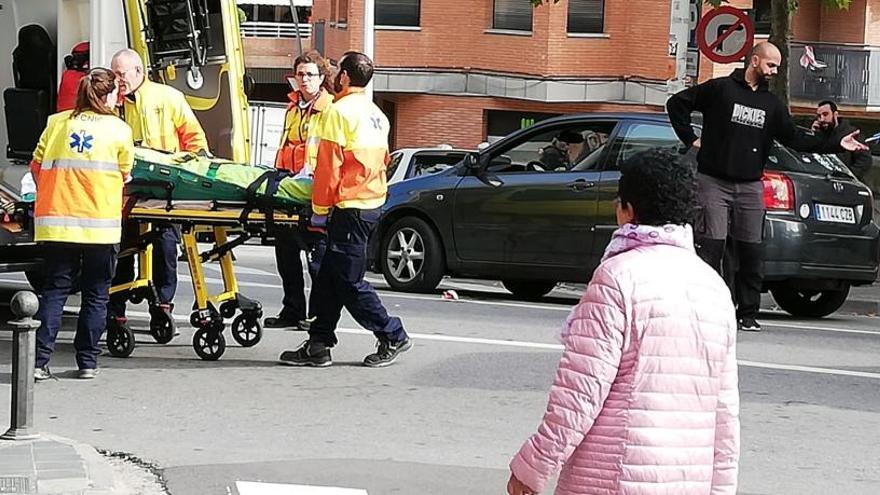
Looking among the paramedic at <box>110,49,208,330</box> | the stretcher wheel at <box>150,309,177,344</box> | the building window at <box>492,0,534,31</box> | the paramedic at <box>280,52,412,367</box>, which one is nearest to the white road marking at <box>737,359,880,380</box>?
the paramedic at <box>280,52,412,367</box>

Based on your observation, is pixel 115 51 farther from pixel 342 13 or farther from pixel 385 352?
pixel 342 13

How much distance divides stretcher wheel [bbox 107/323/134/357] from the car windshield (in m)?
5.60

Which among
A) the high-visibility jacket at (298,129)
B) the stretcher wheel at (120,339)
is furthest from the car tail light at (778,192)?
the stretcher wheel at (120,339)

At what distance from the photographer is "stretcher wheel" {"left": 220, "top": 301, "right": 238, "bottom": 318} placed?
445 inches

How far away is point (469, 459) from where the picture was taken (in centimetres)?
823

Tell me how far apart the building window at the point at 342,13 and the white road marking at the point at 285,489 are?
113ft

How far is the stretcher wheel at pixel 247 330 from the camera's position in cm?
1139

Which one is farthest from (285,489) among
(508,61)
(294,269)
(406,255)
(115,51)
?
(508,61)

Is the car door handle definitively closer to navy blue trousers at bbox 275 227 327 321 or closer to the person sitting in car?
the person sitting in car

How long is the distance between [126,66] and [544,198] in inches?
179

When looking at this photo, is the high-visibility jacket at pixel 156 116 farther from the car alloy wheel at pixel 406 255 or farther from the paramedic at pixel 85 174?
the car alloy wheel at pixel 406 255

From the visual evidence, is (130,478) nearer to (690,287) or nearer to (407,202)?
(690,287)

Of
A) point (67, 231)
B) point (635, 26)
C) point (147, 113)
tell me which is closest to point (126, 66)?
point (147, 113)

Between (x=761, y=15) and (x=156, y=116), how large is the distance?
2612 cm
